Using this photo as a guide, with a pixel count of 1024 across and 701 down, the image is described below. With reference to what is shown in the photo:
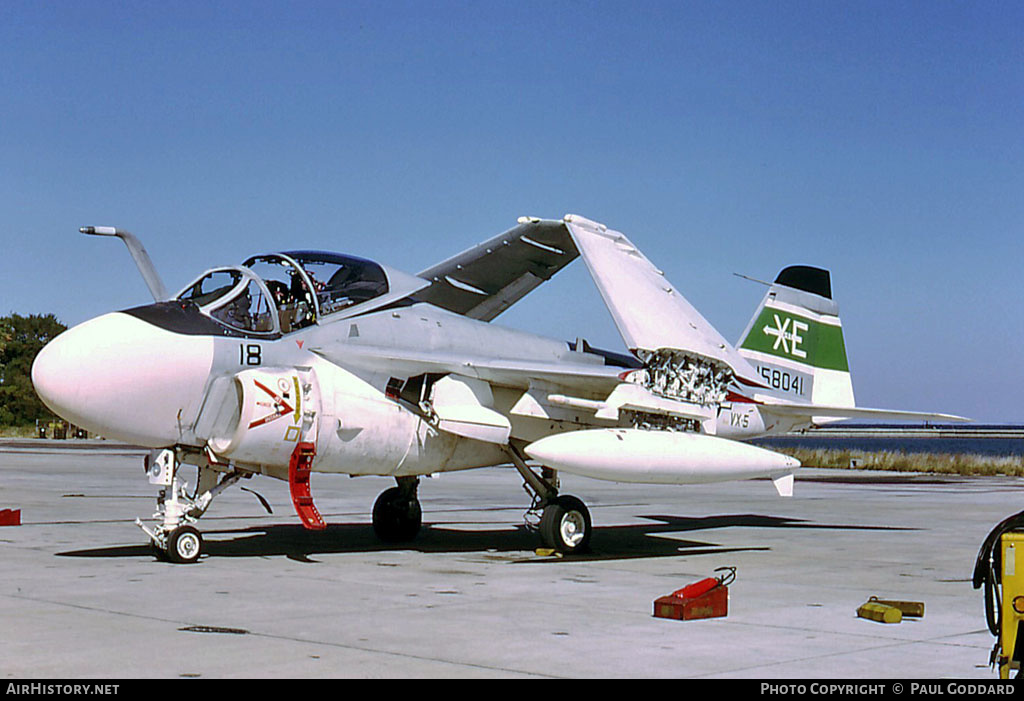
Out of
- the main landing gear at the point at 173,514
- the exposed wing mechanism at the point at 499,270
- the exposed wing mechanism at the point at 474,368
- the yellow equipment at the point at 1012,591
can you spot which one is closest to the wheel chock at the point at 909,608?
the yellow equipment at the point at 1012,591

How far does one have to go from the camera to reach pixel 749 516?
20312 mm

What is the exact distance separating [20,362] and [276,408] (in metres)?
63.8

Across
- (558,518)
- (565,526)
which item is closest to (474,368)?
(558,518)

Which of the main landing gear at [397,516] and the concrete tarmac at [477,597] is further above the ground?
the main landing gear at [397,516]

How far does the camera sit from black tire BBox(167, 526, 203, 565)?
11.5 metres

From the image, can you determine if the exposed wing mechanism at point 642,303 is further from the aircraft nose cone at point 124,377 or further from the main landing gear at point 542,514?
the aircraft nose cone at point 124,377

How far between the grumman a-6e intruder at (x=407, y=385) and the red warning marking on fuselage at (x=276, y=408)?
0.04 feet

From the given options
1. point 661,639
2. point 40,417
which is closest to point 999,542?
point 661,639

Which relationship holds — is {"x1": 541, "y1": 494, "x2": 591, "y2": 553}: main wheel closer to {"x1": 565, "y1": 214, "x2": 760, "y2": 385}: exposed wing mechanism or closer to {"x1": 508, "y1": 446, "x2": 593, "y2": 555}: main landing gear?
{"x1": 508, "y1": 446, "x2": 593, "y2": 555}: main landing gear

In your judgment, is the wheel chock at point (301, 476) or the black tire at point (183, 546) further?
the wheel chock at point (301, 476)

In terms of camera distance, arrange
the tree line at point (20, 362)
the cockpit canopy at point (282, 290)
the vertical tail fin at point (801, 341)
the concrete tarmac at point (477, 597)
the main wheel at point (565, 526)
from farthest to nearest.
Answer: the tree line at point (20, 362), the vertical tail fin at point (801, 341), the main wheel at point (565, 526), the cockpit canopy at point (282, 290), the concrete tarmac at point (477, 597)

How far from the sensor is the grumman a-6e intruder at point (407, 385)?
11.2 metres

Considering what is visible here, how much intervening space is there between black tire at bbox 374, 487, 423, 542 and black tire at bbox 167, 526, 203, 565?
3351 mm
